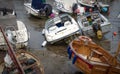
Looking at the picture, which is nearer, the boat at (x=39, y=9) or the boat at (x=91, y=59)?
the boat at (x=91, y=59)

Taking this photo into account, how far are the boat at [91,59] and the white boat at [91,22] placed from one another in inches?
113

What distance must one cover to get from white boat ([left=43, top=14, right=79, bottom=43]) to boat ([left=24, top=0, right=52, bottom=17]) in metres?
2.18

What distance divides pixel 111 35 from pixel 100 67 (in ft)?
19.7

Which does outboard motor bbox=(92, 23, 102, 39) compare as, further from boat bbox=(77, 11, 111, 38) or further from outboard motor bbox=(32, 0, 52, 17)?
outboard motor bbox=(32, 0, 52, 17)

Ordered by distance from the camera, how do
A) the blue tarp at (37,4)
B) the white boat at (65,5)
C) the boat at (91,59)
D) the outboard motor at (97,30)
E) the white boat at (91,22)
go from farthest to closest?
the white boat at (65,5) < the blue tarp at (37,4) < the white boat at (91,22) < the outboard motor at (97,30) < the boat at (91,59)

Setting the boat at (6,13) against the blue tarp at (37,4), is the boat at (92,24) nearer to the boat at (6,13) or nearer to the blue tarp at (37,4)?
the blue tarp at (37,4)

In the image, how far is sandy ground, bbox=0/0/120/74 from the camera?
40.5ft

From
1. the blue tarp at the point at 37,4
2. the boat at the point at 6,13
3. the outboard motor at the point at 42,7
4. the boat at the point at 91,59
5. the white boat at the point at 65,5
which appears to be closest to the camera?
the boat at the point at 91,59

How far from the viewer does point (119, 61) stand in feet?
37.1

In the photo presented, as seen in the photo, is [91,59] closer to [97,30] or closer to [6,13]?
[97,30]

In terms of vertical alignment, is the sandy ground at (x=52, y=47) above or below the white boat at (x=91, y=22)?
below

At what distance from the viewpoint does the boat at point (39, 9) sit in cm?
1752

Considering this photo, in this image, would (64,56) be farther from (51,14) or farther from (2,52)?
(51,14)

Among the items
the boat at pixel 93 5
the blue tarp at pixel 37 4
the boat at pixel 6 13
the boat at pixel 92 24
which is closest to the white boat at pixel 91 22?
the boat at pixel 92 24
